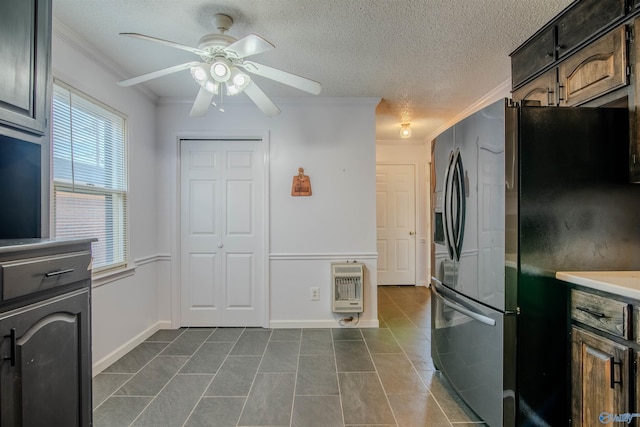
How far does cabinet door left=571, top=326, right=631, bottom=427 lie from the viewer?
118 cm

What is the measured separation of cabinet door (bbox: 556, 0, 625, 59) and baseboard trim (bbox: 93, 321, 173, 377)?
3896 mm

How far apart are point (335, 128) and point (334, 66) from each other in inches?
31.5

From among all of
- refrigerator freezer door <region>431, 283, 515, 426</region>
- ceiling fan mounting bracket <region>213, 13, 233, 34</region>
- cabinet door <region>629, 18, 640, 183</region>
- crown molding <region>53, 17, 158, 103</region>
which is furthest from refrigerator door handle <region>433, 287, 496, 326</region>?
crown molding <region>53, 17, 158, 103</region>

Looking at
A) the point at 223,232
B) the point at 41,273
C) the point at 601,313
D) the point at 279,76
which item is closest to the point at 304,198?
the point at 223,232

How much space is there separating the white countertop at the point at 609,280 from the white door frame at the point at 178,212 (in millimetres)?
2476

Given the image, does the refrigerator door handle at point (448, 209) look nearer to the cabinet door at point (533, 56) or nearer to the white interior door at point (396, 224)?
the cabinet door at point (533, 56)

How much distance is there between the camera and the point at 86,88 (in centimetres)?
219

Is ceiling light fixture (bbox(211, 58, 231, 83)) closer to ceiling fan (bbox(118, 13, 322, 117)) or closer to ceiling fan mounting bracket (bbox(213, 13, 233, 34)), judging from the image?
ceiling fan (bbox(118, 13, 322, 117))

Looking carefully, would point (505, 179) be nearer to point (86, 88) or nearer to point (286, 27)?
point (286, 27)

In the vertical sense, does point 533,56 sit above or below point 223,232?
above

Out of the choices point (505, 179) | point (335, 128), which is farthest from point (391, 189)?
point (505, 179)

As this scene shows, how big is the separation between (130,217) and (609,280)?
11.0ft

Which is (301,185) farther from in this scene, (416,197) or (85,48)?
(416,197)

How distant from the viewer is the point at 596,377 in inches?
Result: 50.5
